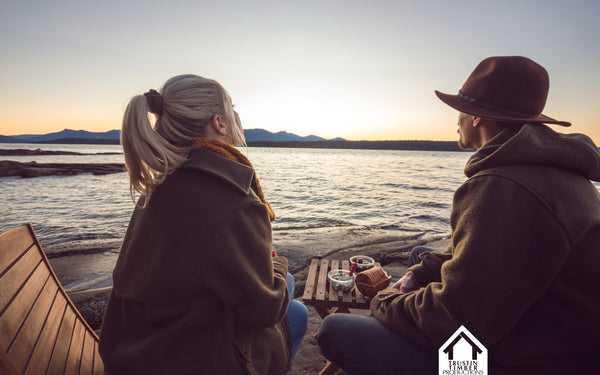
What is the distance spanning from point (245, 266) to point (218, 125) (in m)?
0.96

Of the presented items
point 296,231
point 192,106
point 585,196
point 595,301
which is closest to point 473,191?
point 585,196

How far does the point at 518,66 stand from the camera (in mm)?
1867

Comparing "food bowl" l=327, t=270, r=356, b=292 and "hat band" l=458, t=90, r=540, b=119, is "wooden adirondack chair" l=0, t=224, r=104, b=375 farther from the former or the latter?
"hat band" l=458, t=90, r=540, b=119

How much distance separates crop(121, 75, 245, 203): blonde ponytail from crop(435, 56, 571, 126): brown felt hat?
1664mm

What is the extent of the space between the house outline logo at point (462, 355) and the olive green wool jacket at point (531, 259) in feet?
0.14

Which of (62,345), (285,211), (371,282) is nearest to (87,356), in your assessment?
(62,345)

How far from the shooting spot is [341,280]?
2.82 m

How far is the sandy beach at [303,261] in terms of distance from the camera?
11.9ft

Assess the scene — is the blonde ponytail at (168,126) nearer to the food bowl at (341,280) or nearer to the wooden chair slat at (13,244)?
→ the wooden chair slat at (13,244)

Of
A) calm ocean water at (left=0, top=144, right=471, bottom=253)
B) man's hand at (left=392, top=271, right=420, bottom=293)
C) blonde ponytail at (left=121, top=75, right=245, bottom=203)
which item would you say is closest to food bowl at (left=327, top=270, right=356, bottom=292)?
man's hand at (left=392, top=271, right=420, bottom=293)

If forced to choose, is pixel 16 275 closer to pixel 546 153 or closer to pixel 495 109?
pixel 546 153

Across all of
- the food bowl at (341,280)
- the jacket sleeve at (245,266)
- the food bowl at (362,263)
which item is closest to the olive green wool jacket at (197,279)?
the jacket sleeve at (245,266)

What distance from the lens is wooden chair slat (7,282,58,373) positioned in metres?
1.24

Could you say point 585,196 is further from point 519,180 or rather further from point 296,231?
point 296,231
